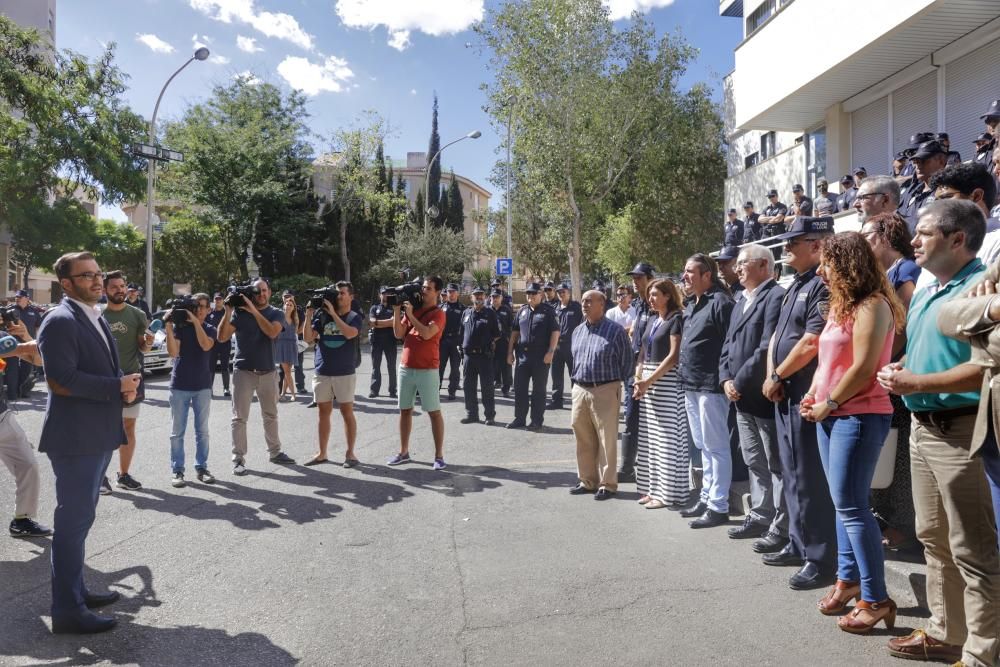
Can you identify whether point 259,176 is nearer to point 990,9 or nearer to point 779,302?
point 990,9

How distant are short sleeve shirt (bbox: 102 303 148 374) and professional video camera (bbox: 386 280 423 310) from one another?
92.8 inches

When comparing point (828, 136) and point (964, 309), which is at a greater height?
point (828, 136)

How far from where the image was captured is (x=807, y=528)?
4238 millimetres

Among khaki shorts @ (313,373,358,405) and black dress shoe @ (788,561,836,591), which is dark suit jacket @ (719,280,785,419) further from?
khaki shorts @ (313,373,358,405)

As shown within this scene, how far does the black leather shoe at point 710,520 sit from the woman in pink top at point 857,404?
65.0 inches

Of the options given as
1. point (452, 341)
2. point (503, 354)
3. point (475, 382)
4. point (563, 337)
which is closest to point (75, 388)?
point (475, 382)

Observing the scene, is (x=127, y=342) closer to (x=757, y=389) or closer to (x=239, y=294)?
(x=239, y=294)

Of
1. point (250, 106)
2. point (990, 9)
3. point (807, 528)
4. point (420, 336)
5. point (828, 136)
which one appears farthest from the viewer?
point (250, 106)

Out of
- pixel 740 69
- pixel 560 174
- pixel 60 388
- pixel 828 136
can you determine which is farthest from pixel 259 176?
pixel 60 388

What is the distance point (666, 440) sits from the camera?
237 inches

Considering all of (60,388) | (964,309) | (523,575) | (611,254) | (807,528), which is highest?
(611,254)

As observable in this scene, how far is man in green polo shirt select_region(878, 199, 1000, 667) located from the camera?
2.91 m

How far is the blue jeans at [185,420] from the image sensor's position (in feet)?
22.4

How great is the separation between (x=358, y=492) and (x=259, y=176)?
27.0 meters
